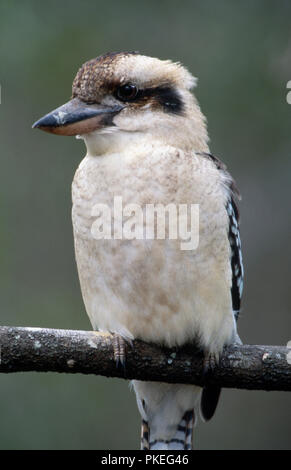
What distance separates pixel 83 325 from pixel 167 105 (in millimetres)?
2432

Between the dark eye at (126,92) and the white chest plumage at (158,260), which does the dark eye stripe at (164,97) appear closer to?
the dark eye at (126,92)

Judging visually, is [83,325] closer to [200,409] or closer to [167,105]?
[200,409]

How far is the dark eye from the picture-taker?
3117 millimetres

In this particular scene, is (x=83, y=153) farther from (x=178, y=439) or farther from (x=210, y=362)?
(x=210, y=362)

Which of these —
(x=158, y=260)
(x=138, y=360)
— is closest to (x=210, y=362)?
(x=138, y=360)

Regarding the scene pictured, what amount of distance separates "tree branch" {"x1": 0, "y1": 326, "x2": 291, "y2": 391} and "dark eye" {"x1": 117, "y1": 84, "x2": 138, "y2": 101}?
2.93 feet

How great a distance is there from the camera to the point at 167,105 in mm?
3217

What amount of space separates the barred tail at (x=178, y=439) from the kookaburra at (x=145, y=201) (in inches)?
23.7

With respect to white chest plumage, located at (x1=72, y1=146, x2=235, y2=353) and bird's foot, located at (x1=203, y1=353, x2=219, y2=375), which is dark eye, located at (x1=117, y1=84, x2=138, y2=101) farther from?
bird's foot, located at (x1=203, y1=353, x2=219, y2=375)

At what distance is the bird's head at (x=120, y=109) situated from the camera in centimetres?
308

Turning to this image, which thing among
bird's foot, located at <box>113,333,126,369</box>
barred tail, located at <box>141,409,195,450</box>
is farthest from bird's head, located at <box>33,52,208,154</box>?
→ barred tail, located at <box>141,409,195,450</box>

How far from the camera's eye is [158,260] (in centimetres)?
303

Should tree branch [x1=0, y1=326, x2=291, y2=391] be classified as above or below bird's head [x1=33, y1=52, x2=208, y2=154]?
below

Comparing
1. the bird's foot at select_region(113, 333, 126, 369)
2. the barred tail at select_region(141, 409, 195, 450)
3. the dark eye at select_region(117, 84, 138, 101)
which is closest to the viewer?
the bird's foot at select_region(113, 333, 126, 369)
